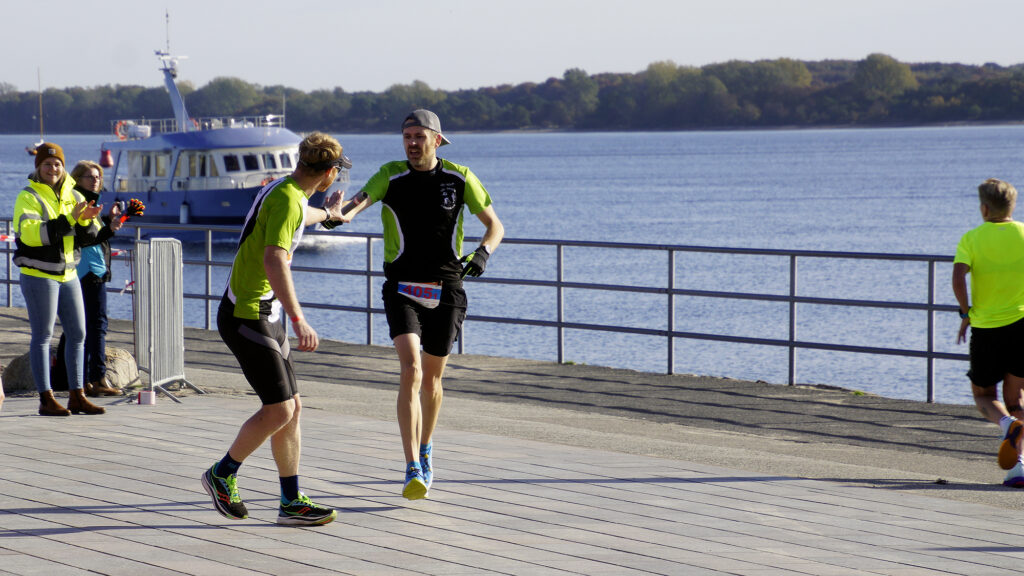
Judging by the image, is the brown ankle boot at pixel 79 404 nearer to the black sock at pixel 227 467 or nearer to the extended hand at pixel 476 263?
the black sock at pixel 227 467

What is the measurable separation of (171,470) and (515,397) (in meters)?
3.68

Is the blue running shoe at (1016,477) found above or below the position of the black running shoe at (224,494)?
below

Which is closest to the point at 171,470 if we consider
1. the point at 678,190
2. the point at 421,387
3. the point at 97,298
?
the point at 421,387

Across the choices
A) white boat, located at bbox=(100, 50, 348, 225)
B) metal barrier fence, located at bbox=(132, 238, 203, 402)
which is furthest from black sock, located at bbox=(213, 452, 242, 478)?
white boat, located at bbox=(100, 50, 348, 225)

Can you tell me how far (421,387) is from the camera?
257 inches

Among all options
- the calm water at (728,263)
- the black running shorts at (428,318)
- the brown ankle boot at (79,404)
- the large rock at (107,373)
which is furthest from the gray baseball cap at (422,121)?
the calm water at (728,263)

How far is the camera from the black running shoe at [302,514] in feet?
18.6

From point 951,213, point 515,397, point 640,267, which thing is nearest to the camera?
point 515,397

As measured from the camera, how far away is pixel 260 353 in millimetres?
5531

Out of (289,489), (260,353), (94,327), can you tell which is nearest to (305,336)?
(260,353)

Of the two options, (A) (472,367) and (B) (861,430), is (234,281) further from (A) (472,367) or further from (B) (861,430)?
(A) (472,367)

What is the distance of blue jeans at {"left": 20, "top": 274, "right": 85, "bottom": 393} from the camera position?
7969 mm

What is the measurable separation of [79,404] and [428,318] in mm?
3286

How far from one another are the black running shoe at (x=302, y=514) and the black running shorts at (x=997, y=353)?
11.8ft
